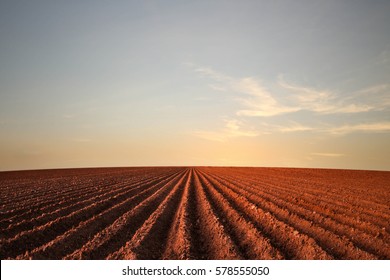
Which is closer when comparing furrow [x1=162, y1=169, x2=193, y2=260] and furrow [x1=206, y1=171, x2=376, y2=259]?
furrow [x1=162, y1=169, x2=193, y2=260]

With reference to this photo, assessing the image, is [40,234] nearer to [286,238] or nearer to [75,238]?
[75,238]

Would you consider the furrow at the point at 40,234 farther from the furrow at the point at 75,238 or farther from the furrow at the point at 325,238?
the furrow at the point at 325,238

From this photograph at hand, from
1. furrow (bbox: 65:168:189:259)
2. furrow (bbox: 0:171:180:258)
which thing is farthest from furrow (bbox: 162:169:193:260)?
furrow (bbox: 0:171:180:258)

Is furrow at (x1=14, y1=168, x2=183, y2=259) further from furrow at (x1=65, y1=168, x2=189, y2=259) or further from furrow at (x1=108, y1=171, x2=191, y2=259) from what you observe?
furrow at (x1=108, y1=171, x2=191, y2=259)

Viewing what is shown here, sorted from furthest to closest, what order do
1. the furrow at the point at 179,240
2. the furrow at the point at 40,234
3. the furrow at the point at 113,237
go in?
the furrow at the point at 40,234, the furrow at the point at 113,237, the furrow at the point at 179,240

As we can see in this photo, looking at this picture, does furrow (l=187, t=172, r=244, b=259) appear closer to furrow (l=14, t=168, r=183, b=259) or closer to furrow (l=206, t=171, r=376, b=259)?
furrow (l=206, t=171, r=376, b=259)

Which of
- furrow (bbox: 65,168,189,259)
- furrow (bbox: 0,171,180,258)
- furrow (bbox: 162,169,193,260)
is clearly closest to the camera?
furrow (bbox: 162,169,193,260)

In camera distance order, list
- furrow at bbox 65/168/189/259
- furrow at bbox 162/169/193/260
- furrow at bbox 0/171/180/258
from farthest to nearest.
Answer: furrow at bbox 0/171/180/258, furrow at bbox 65/168/189/259, furrow at bbox 162/169/193/260

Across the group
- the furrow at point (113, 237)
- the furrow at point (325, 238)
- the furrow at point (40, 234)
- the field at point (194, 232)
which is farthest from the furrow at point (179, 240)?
the furrow at point (40, 234)

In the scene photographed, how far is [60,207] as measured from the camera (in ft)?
41.9
